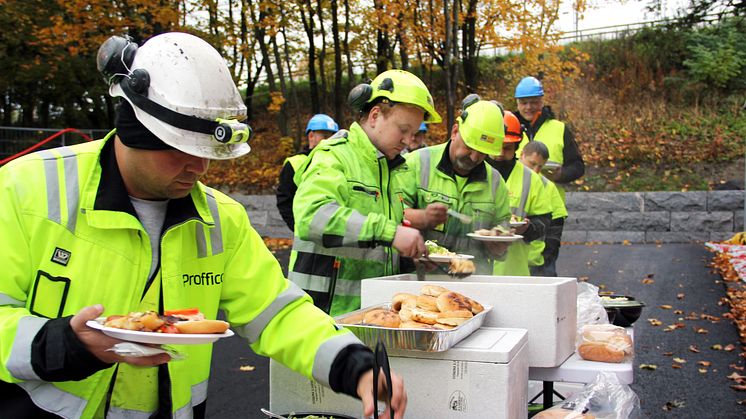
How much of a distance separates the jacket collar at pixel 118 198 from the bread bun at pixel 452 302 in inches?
36.4

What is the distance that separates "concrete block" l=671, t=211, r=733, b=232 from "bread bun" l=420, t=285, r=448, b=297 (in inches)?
556

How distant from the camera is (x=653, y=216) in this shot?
15836mm

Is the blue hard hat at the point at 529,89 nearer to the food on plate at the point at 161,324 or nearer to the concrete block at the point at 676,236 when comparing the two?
the food on plate at the point at 161,324

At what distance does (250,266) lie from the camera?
2480mm

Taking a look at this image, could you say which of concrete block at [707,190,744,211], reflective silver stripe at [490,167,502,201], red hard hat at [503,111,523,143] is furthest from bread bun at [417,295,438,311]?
concrete block at [707,190,744,211]

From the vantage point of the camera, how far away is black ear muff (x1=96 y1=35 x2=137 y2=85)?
2.13 m

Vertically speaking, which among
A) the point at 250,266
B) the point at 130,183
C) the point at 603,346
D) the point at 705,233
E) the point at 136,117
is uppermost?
the point at 136,117

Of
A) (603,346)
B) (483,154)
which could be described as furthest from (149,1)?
(603,346)

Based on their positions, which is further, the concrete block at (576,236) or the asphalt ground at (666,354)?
the concrete block at (576,236)

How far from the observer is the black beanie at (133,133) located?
208 cm

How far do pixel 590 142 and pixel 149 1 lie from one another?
11.0m

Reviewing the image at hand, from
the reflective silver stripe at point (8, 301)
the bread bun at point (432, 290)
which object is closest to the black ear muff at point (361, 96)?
the bread bun at point (432, 290)

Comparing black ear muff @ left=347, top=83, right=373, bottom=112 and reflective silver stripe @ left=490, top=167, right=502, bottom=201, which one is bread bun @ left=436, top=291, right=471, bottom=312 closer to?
black ear muff @ left=347, top=83, right=373, bottom=112

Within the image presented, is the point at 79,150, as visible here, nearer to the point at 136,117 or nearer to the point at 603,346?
the point at 136,117
